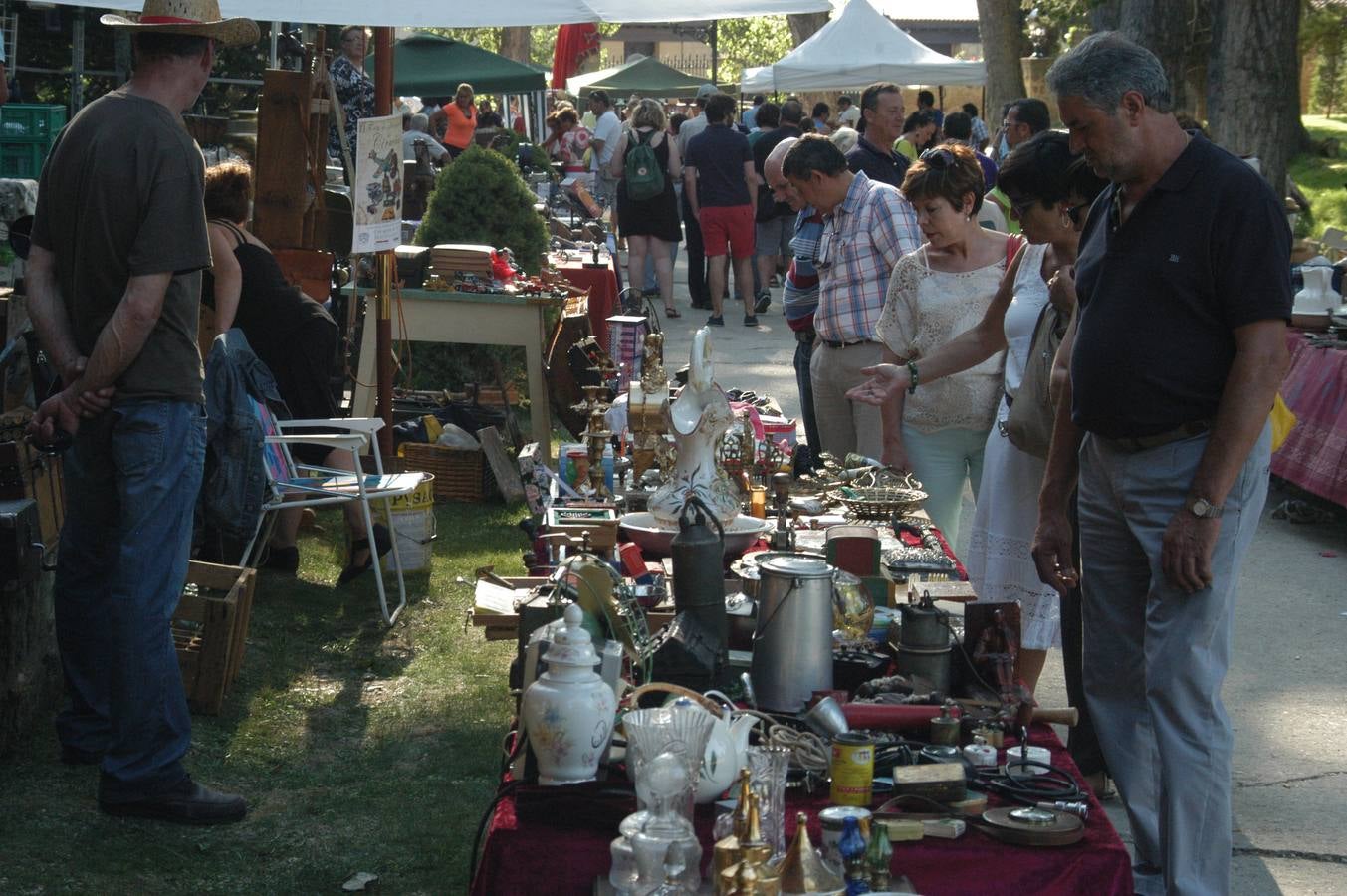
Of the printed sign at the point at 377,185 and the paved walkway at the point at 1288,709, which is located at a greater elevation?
the printed sign at the point at 377,185

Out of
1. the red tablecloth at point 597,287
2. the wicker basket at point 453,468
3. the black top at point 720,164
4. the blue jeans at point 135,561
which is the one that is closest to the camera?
the blue jeans at point 135,561

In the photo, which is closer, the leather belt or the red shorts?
the leather belt

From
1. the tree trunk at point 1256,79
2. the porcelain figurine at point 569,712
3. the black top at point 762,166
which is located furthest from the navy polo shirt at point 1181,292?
the tree trunk at point 1256,79

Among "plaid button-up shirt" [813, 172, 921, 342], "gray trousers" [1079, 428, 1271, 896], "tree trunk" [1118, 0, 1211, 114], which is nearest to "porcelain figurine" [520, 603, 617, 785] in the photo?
"gray trousers" [1079, 428, 1271, 896]

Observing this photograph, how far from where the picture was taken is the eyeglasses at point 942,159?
4.74m

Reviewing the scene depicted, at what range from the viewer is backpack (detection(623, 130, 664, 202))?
42.7 ft

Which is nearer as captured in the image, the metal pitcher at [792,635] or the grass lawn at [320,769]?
the metal pitcher at [792,635]

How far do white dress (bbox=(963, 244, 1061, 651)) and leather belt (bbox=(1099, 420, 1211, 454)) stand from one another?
112 centimetres

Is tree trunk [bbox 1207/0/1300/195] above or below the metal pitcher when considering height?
above

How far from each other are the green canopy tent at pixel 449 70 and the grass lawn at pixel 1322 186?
876cm

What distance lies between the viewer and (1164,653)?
9.74 ft

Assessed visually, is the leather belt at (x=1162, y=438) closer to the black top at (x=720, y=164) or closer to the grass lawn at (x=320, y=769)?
the grass lawn at (x=320, y=769)

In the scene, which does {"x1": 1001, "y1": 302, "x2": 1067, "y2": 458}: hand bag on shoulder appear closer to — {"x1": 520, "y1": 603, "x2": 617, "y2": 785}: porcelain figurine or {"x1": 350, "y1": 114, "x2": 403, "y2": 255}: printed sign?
{"x1": 520, "y1": 603, "x2": 617, "y2": 785}: porcelain figurine

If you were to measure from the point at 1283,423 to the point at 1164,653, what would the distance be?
2.70ft
